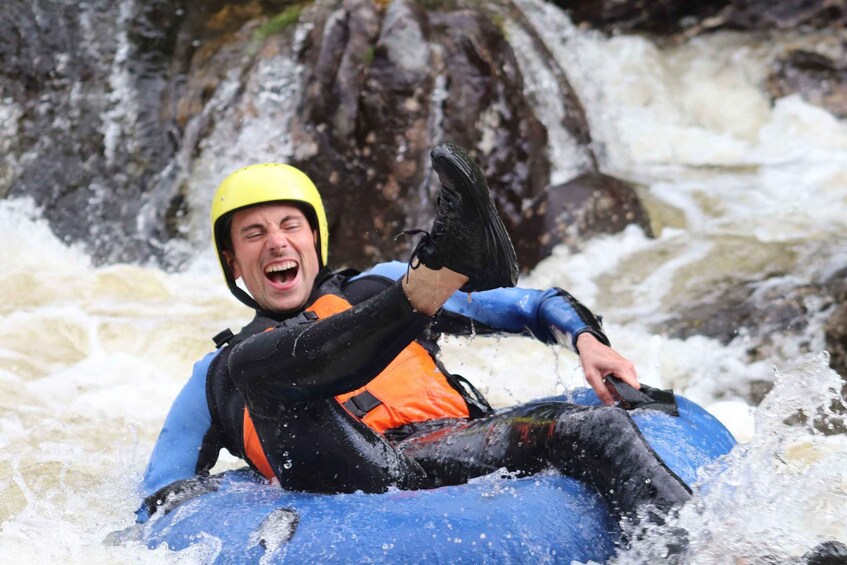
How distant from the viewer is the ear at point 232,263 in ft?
11.0

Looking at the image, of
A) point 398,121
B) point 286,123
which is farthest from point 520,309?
point 286,123

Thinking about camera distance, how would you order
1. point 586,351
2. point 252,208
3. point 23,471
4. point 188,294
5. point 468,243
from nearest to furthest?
point 468,243, point 586,351, point 252,208, point 23,471, point 188,294

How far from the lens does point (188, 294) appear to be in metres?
6.51

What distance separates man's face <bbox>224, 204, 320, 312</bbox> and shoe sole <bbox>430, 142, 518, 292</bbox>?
92 centimetres

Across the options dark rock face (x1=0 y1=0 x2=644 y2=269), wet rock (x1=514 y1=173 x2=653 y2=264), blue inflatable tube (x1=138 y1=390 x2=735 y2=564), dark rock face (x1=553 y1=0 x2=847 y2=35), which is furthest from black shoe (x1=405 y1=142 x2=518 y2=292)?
dark rock face (x1=553 y1=0 x2=847 y2=35)

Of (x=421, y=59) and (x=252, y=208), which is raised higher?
(x=421, y=59)

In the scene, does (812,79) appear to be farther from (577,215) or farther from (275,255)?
(275,255)

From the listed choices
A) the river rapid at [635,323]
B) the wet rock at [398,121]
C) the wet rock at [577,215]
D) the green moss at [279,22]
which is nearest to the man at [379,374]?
the river rapid at [635,323]

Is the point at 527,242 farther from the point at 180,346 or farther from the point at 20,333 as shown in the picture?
the point at 20,333

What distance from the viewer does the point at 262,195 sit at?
319 cm

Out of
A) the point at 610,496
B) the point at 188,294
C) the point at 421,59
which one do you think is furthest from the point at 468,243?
the point at 421,59

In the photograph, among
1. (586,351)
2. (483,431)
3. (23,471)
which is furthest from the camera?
(23,471)

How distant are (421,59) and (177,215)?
1.84m

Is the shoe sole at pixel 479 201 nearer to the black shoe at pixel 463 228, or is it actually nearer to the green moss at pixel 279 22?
the black shoe at pixel 463 228
